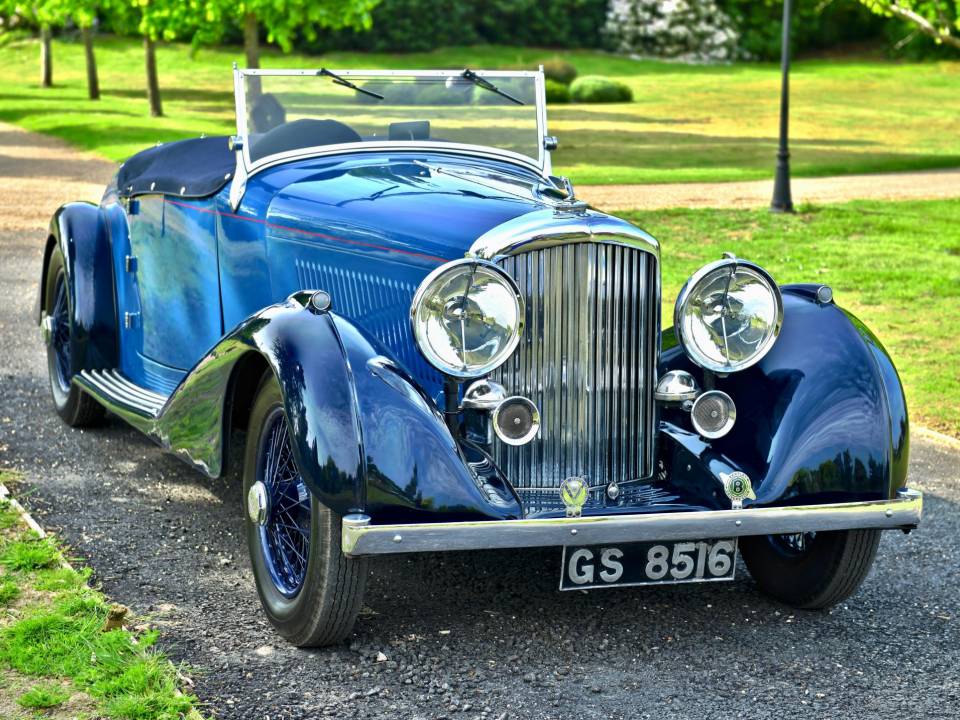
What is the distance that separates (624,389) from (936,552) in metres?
1.68

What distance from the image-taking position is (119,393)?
5.78m

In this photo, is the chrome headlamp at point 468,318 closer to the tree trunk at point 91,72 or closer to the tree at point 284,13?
the tree at point 284,13

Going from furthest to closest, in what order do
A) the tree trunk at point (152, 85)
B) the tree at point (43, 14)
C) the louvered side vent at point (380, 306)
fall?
the tree trunk at point (152, 85) < the tree at point (43, 14) < the louvered side vent at point (380, 306)

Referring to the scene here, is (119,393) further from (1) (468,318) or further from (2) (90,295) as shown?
(1) (468,318)

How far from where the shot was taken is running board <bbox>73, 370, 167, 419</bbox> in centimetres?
549

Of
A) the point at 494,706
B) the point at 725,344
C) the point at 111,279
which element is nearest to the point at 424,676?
the point at 494,706

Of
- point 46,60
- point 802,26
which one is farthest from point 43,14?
point 802,26

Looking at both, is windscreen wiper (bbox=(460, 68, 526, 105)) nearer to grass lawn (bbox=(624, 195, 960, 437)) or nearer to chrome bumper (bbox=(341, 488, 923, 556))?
chrome bumper (bbox=(341, 488, 923, 556))

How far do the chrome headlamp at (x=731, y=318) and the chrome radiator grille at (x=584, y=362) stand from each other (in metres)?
0.13

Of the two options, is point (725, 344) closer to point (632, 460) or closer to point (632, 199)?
point (632, 460)

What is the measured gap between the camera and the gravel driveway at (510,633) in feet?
12.0

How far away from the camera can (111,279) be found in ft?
20.4

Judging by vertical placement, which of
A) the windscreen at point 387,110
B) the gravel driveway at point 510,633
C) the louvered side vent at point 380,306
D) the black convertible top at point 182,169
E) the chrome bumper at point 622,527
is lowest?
the gravel driveway at point 510,633

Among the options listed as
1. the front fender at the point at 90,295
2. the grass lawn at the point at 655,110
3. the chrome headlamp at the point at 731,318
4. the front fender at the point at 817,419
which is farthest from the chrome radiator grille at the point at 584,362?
the grass lawn at the point at 655,110
